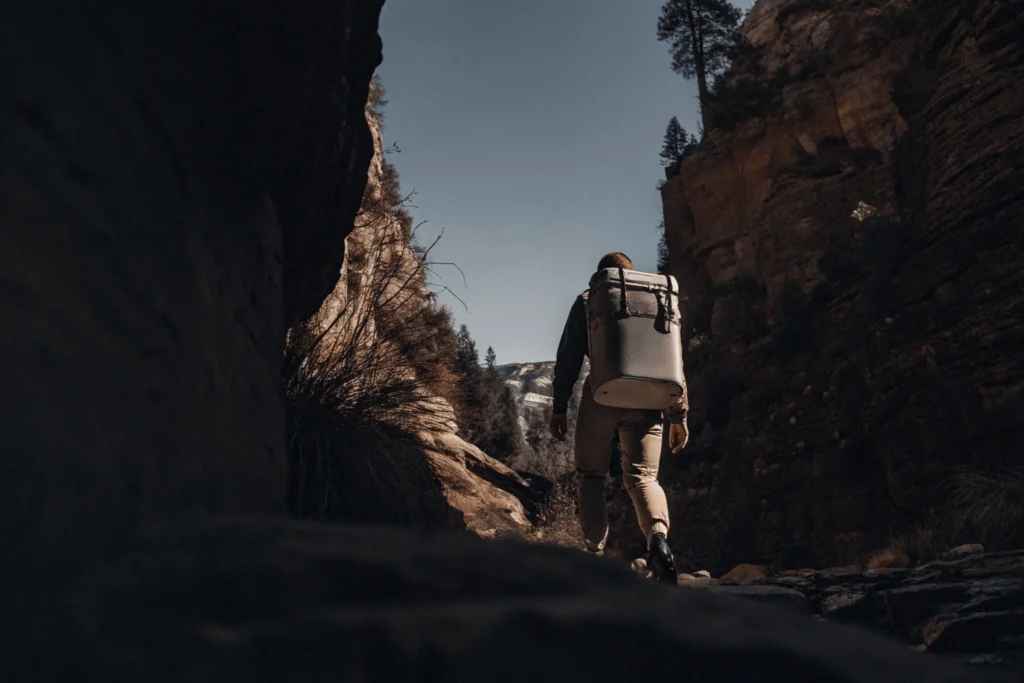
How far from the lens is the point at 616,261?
17.5 feet

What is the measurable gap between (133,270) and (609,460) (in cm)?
382

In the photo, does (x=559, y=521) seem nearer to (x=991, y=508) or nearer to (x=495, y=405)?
(x=991, y=508)

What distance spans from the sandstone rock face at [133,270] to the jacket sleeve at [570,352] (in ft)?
9.75

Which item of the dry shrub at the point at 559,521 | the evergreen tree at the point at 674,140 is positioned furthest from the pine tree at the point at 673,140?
the dry shrub at the point at 559,521

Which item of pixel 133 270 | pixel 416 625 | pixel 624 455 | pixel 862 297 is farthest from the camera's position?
pixel 862 297

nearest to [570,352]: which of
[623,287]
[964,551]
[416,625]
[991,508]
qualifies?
[623,287]

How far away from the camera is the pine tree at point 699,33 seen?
3262cm

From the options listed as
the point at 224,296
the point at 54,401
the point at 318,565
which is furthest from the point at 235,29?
the point at 318,565

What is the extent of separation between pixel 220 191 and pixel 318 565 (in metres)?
1.33

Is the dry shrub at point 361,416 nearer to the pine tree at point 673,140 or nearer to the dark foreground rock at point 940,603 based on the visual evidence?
the dark foreground rock at point 940,603

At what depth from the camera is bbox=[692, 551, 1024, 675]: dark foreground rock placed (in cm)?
325

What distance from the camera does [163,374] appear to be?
1821 mm

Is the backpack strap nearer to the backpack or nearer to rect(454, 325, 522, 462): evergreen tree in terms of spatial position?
the backpack

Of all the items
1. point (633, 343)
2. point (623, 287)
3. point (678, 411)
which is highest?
point (623, 287)
